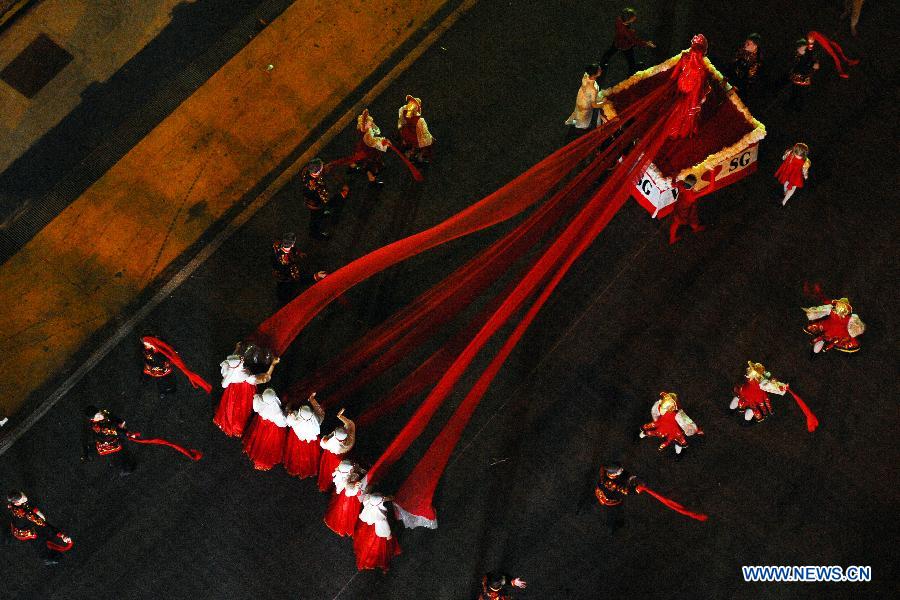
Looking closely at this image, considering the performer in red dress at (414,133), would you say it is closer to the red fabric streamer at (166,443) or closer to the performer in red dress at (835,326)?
the red fabric streamer at (166,443)

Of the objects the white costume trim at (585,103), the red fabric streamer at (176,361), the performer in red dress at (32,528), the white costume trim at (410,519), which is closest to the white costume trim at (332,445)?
the white costume trim at (410,519)

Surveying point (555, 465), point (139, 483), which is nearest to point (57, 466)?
point (139, 483)

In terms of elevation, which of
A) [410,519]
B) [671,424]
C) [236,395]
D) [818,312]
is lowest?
[818,312]

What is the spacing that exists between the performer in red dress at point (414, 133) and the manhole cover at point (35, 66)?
4.43m

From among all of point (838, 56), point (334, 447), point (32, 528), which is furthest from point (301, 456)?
point (838, 56)

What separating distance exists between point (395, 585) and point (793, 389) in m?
4.77

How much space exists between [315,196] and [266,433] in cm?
275

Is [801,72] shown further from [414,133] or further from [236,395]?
[236,395]

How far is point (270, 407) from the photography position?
14516 millimetres

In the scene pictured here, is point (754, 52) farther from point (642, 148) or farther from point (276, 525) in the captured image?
point (276, 525)

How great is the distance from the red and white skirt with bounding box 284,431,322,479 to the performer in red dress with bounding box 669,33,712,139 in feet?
17.0

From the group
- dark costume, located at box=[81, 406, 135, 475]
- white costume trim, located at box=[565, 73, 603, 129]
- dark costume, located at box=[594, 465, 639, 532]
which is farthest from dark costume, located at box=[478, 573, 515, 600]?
white costume trim, located at box=[565, 73, 603, 129]

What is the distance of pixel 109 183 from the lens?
1661 cm

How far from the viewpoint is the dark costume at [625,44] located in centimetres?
1622
